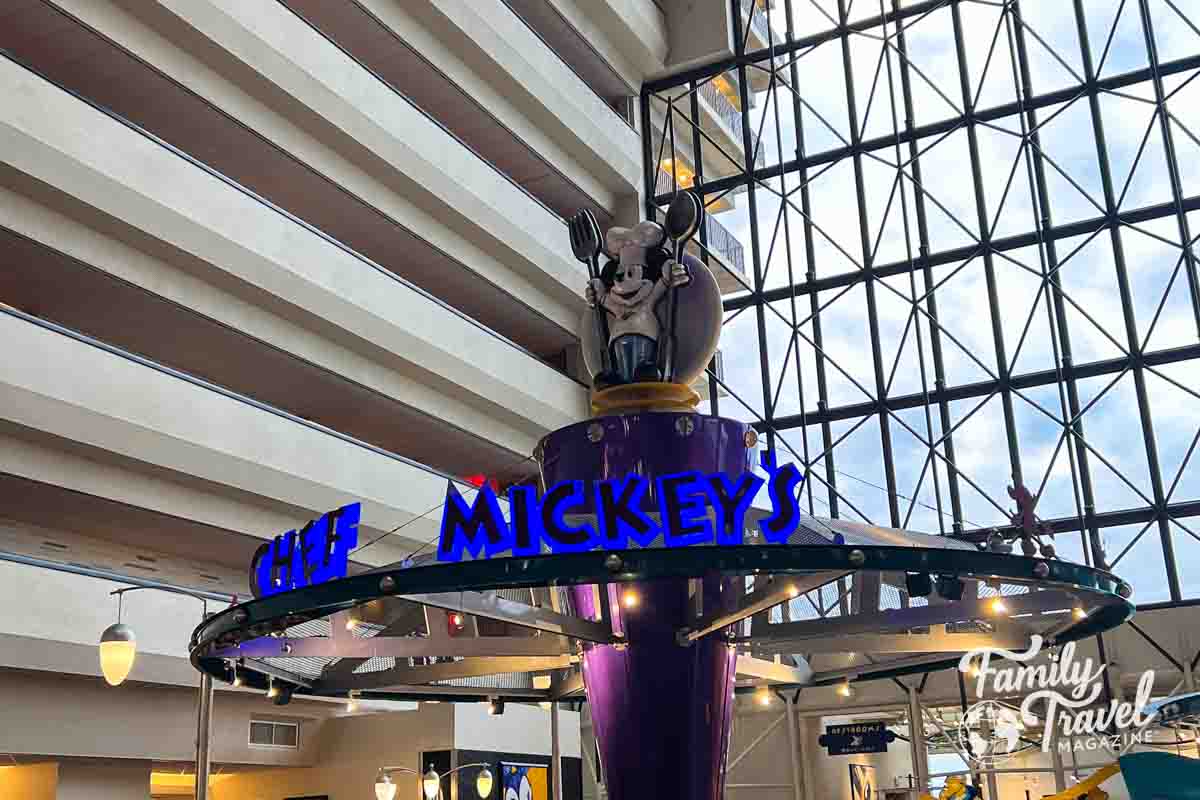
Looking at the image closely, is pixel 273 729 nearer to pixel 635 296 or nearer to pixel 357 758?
pixel 357 758

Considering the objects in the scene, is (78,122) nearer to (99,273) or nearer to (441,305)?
(99,273)

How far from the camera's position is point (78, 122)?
17703mm

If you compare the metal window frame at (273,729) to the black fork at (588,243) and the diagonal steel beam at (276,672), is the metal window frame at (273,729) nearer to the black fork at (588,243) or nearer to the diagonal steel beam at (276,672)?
the diagonal steel beam at (276,672)

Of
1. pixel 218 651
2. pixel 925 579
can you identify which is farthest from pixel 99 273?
pixel 925 579

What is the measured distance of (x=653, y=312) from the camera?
9.62 m

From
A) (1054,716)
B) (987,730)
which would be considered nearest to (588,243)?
(1054,716)

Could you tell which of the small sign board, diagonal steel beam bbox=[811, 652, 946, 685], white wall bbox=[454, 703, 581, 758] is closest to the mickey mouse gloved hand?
diagonal steel beam bbox=[811, 652, 946, 685]

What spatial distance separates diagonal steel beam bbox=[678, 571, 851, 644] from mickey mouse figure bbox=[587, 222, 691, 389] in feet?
6.06

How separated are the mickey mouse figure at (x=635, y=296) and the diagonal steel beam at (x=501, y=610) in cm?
188

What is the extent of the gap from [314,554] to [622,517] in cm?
229

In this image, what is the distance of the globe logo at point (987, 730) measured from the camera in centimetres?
2291

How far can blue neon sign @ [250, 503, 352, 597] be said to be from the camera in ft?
27.7

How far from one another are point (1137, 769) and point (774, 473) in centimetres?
254

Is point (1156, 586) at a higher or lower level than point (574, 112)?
lower
